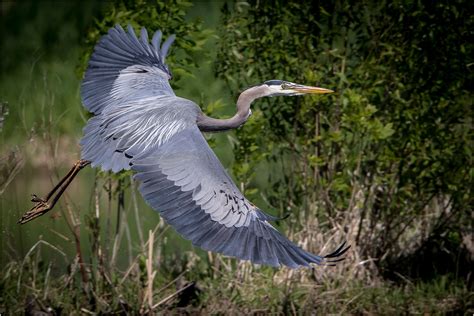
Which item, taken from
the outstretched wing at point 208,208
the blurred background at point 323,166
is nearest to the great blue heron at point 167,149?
the outstretched wing at point 208,208

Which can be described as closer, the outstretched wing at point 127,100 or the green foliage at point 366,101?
the outstretched wing at point 127,100

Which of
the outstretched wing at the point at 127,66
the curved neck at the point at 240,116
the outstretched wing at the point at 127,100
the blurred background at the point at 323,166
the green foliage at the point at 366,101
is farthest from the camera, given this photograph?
the green foliage at the point at 366,101

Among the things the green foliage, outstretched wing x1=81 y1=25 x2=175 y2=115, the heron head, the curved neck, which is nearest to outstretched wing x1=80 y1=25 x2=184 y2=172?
outstretched wing x1=81 y1=25 x2=175 y2=115

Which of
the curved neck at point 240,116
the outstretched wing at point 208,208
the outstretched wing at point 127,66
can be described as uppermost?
the outstretched wing at point 127,66

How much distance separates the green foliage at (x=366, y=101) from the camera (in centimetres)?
827

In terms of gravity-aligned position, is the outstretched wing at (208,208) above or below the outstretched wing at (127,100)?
below

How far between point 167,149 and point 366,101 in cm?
190

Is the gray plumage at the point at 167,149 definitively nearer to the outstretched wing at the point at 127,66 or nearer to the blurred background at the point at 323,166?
the outstretched wing at the point at 127,66

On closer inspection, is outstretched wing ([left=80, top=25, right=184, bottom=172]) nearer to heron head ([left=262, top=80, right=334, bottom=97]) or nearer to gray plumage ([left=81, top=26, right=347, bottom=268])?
gray plumage ([left=81, top=26, right=347, bottom=268])

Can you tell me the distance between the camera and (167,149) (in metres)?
6.75

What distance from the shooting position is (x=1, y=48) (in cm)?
1342

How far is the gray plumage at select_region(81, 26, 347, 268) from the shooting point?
6254 mm

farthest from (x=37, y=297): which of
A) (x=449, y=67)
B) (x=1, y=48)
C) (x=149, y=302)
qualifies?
(x=1, y=48)

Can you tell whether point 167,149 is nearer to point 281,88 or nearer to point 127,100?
point 127,100
